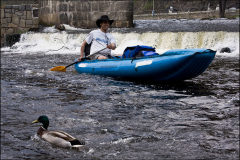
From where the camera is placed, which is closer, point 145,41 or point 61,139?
point 61,139

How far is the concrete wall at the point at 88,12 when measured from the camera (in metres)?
17.7

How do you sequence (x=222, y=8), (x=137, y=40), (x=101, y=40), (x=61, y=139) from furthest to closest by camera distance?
(x=222, y=8) < (x=137, y=40) < (x=101, y=40) < (x=61, y=139)

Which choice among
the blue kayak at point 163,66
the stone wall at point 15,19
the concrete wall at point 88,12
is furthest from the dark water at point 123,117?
the stone wall at point 15,19

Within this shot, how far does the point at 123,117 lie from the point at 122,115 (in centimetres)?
9

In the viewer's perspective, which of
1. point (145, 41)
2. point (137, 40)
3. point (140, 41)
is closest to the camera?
point (145, 41)

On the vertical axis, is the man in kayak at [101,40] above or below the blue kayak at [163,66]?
above

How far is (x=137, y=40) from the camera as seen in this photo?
14438 mm

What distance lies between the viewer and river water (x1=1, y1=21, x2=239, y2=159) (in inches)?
119

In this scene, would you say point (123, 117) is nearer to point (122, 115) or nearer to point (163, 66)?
point (122, 115)

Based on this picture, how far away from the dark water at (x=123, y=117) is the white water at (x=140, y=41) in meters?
6.27

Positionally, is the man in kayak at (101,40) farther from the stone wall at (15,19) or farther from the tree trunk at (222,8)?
the tree trunk at (222,8)

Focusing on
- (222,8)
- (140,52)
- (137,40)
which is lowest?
(140,52)

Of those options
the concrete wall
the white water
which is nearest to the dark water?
the white water

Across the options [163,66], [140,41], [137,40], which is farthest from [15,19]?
[163,66]
